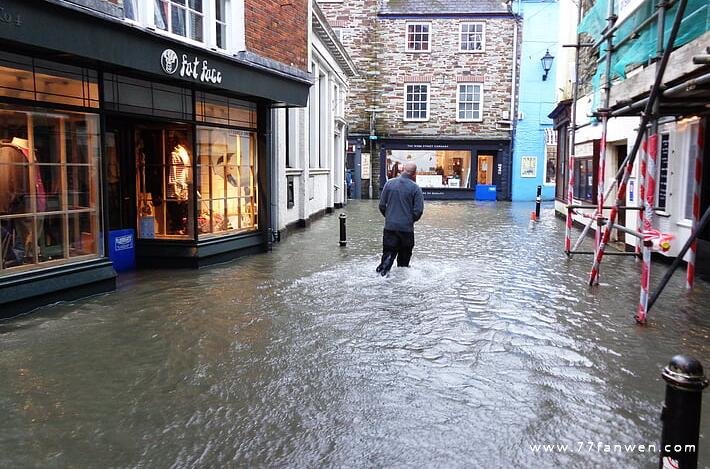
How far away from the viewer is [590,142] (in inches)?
650

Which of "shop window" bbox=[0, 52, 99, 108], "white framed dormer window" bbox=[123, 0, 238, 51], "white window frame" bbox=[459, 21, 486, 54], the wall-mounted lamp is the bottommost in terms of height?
"shop window" bbox=[0, 52, 99, 108]

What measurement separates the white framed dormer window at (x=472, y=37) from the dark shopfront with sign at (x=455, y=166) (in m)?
4.68

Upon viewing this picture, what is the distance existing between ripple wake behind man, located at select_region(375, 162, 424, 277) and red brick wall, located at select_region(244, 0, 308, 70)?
3561 mm

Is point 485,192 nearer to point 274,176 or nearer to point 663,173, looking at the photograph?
point 274,176

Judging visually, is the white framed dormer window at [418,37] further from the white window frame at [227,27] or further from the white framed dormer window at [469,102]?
the white window frame at [227,27]

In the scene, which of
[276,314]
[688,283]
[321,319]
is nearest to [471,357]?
[321,319]

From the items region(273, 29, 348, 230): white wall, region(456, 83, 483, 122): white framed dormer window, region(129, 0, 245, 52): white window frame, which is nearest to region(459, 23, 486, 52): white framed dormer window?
region(456, 83, 483, 122): white framed dormer window

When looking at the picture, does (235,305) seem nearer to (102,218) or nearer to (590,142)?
(102,218)

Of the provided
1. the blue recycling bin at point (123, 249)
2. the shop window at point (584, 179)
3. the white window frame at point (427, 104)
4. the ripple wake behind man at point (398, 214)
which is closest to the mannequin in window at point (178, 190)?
the blue recycling bin at point (123, 249)

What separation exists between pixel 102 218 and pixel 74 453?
4872 millimetres

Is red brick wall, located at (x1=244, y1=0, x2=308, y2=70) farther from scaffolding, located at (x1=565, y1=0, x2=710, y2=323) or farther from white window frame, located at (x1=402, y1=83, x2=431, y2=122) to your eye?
white window frame, located at (x1=402, y1=83, x2=431, y2=122)

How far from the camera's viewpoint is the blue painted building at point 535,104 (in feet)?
102

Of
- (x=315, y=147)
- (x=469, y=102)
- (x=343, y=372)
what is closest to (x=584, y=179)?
(x=315, y=147)

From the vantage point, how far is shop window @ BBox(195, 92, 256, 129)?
10133 millimetres
